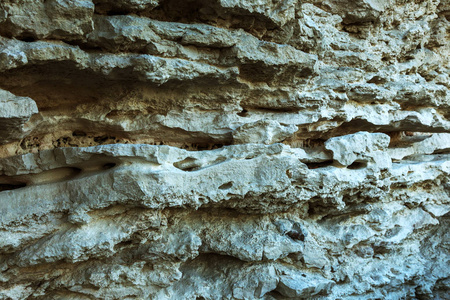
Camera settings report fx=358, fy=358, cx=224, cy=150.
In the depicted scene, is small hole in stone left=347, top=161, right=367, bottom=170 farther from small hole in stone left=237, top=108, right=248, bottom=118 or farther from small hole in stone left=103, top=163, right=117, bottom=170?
small hole in stone left=103, top=163, right=117, bottom=170

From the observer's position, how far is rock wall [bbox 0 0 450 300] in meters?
2.85

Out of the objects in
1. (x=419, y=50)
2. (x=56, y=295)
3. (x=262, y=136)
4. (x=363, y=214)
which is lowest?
(x=56, y=295)

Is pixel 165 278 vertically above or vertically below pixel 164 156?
below

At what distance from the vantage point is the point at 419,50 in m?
5.37

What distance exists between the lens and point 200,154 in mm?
3293

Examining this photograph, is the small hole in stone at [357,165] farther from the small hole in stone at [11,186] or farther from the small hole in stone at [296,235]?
the small hole in stone at [11,186]

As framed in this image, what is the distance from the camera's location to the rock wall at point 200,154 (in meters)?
2.85

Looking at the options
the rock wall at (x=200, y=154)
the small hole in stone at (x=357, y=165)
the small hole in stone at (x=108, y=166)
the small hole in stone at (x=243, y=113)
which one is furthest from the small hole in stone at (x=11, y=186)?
the small hole in stone at (x=357, y=165)

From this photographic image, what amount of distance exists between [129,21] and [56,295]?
2431mm

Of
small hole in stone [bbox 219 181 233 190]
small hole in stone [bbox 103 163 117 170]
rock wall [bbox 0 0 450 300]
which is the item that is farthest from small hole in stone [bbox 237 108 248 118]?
small hole in stone [bbox 103 163 117 170]

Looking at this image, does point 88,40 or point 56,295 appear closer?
point 88,40

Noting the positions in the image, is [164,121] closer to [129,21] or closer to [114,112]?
[114,112]

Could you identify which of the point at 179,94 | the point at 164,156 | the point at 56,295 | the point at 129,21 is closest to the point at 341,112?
the point at 179,94

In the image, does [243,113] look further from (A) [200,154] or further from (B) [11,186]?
(B) [11,186]
